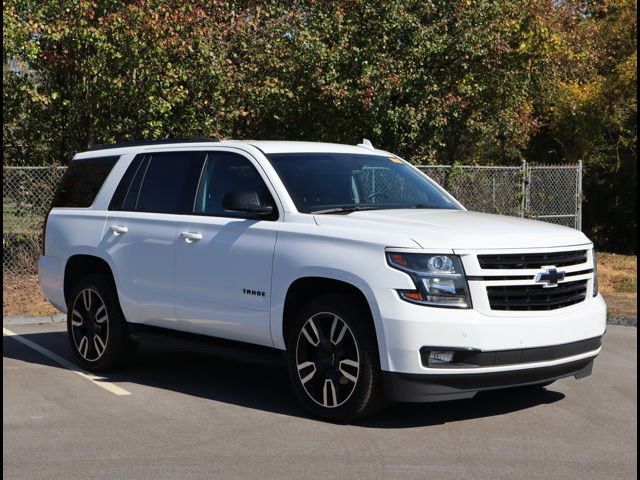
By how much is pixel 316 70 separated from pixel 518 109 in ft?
20.6

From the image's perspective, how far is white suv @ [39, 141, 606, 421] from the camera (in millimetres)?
6746

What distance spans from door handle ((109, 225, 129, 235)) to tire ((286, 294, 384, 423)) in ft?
6.99

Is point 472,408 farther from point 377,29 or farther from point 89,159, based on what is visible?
point 377,29

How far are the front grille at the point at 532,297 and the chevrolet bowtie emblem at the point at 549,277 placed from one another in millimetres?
34

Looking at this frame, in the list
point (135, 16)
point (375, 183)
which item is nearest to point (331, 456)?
point (375, 183)

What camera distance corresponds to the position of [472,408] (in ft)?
25.1

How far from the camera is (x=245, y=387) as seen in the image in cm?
853

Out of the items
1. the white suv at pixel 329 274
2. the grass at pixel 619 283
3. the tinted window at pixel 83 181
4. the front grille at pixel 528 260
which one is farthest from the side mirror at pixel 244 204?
the grass at pixel 619 283

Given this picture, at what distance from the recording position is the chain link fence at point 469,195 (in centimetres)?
1491

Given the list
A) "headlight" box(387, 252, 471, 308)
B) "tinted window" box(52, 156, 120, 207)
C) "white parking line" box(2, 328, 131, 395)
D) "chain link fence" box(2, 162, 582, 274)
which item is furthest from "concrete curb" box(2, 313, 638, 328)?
"headlight" box(387, 252, 471, 308)

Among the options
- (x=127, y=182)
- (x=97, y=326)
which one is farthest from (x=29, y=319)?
(x=127, y=182)

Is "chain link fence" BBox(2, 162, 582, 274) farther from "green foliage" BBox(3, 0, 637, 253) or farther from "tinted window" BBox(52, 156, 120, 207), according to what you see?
"tinted window" BBox(52, 156, 120, 207)

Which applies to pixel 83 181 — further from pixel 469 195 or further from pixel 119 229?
pixel 469 195

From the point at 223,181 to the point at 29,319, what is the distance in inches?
200
